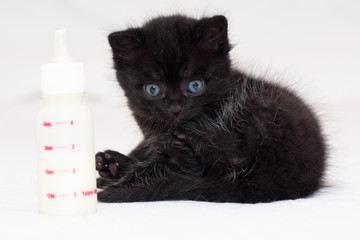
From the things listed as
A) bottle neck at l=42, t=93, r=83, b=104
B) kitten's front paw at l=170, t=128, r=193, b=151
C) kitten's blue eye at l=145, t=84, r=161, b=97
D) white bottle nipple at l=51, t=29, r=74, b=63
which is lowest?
kitten's front paw at l=170, t=128, r=193, b=151

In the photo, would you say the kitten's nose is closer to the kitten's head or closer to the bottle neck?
the kitten's head

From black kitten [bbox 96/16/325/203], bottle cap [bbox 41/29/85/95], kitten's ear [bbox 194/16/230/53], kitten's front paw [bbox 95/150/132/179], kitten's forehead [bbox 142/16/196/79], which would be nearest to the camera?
bottle cap [bbox 41/29/85/95]

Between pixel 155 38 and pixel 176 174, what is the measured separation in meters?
0.64

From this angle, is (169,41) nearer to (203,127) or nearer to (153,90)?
(153,90)

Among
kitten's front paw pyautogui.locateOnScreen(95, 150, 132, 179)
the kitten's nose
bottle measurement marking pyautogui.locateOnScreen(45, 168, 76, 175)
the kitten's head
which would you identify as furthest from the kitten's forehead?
bottle measurement marking pyautogui.locateOnScreen(45, 168, 76, 175)

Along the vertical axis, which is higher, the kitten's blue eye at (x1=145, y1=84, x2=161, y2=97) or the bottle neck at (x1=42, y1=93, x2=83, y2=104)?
the kitten's blue eye at (x1=145, y1=84, x2=161, y2=97)

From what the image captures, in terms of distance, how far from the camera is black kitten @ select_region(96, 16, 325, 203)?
2.73 metres

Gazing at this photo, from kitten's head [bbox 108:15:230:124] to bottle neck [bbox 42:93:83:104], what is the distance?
59 centimetres

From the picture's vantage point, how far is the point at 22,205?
106 inches

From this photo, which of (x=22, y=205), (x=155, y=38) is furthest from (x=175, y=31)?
(x=22, y=205)

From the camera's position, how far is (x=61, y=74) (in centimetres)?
231

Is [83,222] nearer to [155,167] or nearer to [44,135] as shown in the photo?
[44,135]

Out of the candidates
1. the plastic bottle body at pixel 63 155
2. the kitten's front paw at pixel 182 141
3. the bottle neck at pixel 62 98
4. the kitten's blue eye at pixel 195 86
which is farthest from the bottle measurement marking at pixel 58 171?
the kitten's blue eye at pixel 195 86

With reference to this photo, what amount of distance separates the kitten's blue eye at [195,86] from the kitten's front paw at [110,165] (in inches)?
21.0
